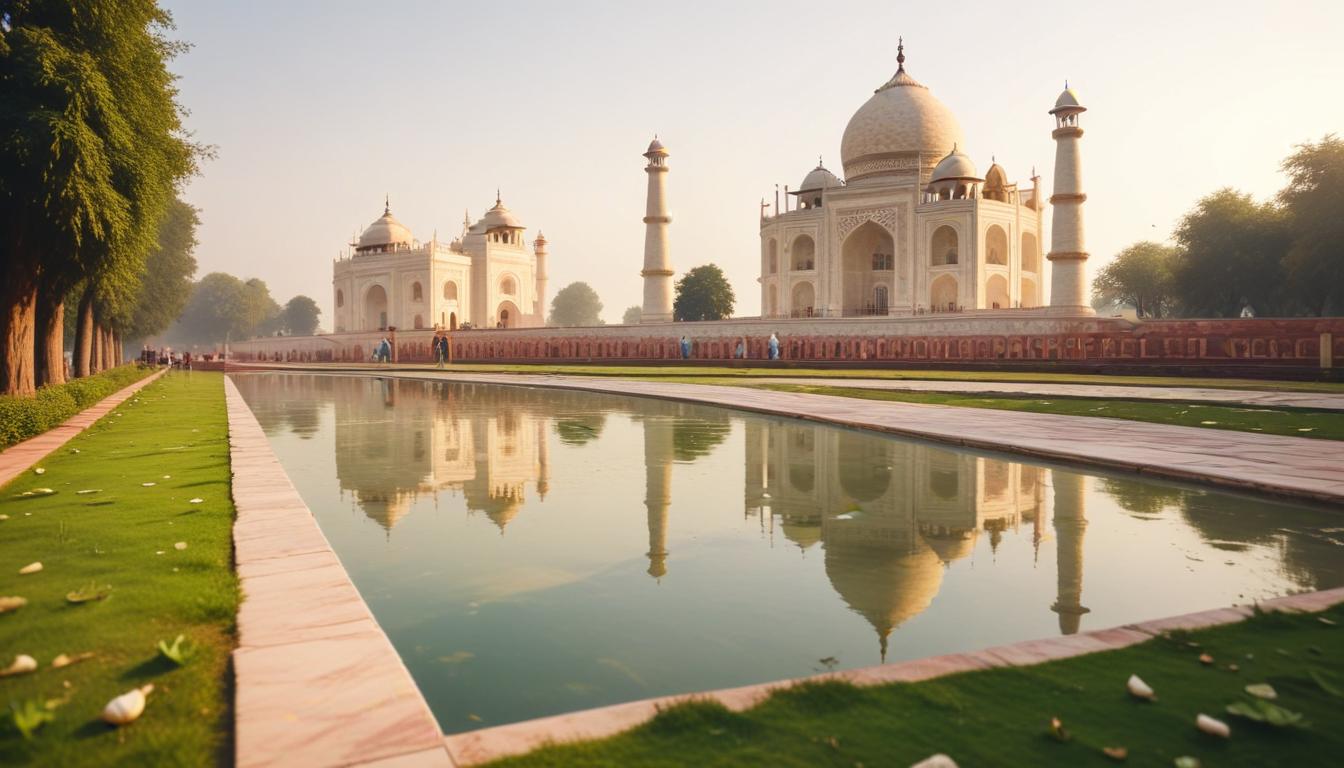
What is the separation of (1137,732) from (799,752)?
99 centimetres

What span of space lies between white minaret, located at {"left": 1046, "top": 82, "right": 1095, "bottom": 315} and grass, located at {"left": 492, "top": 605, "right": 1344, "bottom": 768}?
31.3 meters

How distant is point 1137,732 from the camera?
241 centimetres

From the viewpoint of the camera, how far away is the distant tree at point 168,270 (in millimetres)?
30094

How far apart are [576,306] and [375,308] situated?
60.8m

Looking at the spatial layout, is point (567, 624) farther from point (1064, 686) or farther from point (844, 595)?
point (1064, 686)

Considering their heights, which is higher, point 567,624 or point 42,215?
point 42,215

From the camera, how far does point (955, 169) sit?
40.6 metres

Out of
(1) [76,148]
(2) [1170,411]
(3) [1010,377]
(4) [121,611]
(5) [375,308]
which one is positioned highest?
(5) [375,308]

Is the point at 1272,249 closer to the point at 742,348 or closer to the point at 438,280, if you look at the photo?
the point at 742,348

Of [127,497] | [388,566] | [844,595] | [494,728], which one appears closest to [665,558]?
[844,595]

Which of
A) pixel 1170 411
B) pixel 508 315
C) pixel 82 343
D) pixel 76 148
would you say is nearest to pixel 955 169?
pixel 1170 411

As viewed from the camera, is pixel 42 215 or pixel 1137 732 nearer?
pixel 1137 732

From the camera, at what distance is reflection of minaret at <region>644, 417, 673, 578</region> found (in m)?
4.70

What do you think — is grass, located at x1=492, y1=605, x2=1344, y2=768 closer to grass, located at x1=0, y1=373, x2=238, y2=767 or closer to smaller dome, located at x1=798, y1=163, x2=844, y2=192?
grass, located at x1=0, y1=373, x2=238, y2=767
